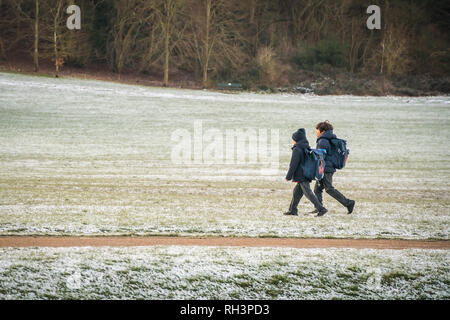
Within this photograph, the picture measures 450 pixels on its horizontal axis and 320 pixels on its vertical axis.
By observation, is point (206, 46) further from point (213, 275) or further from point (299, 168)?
point (213, 275)

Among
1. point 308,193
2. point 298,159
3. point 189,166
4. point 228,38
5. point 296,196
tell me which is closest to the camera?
point 298,159

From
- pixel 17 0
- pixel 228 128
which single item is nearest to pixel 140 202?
pixel 228 128

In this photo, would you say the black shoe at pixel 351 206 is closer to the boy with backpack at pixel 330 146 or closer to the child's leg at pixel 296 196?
the boy with backpack at pixel 330 146

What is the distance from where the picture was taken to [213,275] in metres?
6.12

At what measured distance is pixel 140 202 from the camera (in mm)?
11500

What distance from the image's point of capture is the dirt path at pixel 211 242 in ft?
24.8

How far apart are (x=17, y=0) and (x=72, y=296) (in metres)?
48.1

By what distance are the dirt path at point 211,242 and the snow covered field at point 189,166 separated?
1.09 feet

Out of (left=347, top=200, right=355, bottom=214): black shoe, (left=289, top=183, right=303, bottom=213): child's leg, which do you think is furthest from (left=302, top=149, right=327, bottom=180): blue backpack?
(left=347, top=200, right=355, bottom=214): black shoe

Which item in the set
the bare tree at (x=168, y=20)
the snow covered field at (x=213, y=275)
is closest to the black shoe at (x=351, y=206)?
the snow covered field at (x=213, y=275)

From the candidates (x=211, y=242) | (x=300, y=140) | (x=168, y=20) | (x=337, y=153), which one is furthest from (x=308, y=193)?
(x=168, y=20)

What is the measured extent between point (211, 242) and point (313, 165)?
298 cm

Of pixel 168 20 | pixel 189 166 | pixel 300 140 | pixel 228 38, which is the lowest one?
pixel 189 166

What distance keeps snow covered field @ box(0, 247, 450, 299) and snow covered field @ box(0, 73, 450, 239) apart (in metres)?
1.76
